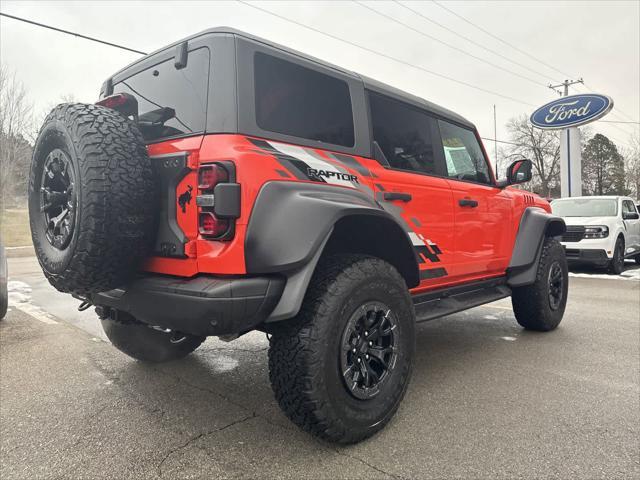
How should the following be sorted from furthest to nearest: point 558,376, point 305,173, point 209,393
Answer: point 558,376 < point 209,393 < point 305,173

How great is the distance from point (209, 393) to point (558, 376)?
8.04ft

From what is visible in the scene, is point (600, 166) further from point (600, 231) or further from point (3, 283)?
point (3, 283)

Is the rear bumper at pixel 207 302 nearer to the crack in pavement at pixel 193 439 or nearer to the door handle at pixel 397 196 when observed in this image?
the crack in pavement at pixel 193 439

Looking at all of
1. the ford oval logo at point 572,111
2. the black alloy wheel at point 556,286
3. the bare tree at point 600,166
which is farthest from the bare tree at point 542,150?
the black alloy wheel at point 556,286

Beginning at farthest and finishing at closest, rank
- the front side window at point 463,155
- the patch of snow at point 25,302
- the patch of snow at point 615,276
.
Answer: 1. the patch of snow at point 615,276
2. the patch of snow at point 25,302
3. the front side window at point 463,155

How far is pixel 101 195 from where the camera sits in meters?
1.84

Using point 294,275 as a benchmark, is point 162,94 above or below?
above

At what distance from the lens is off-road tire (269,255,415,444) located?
1973mm

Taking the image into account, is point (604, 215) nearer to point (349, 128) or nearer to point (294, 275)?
point (349, 128)

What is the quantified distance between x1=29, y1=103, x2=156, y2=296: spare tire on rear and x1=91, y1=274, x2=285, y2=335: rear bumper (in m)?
0.18

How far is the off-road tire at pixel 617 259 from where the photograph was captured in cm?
875

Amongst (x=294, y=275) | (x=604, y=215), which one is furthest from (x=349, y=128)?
(x=604, y=215)

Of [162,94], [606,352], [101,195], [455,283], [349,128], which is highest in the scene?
[162,94]

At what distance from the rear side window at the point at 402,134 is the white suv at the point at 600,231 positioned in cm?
694
